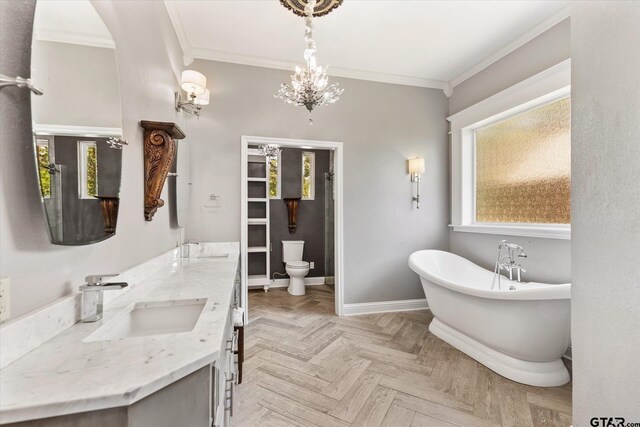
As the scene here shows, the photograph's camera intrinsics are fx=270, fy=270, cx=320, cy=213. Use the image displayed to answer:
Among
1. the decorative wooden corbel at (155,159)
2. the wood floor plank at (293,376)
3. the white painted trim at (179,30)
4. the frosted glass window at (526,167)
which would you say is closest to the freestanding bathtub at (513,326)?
the frosted glass window at (526,167)

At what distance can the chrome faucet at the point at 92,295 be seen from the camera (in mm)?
1013

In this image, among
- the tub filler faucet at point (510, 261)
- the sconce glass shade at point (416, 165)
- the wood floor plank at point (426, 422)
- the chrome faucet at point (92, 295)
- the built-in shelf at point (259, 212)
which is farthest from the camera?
the built-in shelf at point (259, 212)

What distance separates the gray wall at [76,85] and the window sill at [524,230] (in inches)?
130

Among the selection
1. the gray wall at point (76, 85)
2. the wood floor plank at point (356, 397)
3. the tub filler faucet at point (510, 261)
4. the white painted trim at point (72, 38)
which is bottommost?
the wood floor plank at point (356, 397)

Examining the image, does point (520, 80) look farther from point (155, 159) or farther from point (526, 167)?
point (155, 159)

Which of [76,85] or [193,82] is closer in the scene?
[76,85]

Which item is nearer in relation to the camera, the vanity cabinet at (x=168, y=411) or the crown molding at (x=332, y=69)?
the vanity cabinet at (x=168, y=411)

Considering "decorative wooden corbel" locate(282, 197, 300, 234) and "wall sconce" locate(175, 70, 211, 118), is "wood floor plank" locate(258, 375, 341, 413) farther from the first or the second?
"decorative wooden corbel" locate(282, 197, 300, 234)

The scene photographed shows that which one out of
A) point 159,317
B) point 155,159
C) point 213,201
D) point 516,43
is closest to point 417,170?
point 516,43

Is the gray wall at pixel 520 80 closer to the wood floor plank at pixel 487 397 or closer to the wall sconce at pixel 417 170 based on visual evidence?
the wall sconce at pixel 417 170

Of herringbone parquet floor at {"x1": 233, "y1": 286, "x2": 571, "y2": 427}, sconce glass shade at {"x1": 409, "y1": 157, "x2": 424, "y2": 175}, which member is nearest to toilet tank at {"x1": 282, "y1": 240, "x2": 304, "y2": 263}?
herringbone parquet floor at {"x1": 233, "y1": 286, "x2": 571, "y2": 427}

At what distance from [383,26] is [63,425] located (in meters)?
3.20

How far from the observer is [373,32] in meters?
2.65

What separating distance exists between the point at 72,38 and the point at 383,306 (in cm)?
354
